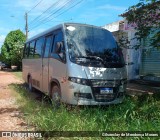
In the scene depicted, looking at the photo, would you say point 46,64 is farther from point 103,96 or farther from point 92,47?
point 103,96

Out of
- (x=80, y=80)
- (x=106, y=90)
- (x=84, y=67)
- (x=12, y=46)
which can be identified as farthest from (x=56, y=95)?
(x=12, y=46)

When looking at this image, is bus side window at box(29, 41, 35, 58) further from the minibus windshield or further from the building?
the minibus windshield

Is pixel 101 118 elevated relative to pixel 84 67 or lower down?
lower down

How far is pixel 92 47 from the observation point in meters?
8.28

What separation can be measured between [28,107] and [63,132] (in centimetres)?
318

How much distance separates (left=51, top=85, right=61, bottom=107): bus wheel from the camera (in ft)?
27.2

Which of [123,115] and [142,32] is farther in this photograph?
[142,32]

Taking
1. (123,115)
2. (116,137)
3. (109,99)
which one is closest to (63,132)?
(116,137)

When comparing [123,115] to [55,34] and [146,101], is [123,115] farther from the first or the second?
[55,34]

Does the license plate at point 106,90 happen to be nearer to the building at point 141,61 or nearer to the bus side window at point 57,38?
the bus side window at point 57,38

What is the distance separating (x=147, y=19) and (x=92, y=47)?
1785mm

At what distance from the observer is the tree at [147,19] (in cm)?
814

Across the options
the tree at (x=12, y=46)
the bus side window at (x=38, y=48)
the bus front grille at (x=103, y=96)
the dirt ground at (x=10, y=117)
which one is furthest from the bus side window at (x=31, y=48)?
the tree at (x=12, y=46)

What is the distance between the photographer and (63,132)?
20.1 feet
